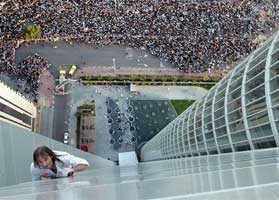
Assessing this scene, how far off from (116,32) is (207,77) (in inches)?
333

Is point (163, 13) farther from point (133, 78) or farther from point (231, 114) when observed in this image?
point (231, 114)

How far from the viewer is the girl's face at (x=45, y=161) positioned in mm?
7727

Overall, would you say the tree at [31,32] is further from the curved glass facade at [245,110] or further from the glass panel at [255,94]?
the glass panel at [255,94]

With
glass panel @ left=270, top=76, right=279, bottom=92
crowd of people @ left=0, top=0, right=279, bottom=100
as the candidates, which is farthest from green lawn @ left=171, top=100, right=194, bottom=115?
glass panel @ left=270, top=76, right=279, bottom=92

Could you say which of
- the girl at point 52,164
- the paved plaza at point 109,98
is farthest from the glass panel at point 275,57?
the paved plaza at point 109,98

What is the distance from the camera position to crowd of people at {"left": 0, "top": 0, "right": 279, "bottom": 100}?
43125 millimetres

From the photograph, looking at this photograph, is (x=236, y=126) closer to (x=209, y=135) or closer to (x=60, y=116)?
(x=209, y=135)

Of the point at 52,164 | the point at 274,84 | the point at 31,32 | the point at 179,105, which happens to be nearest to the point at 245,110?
the point at 274,84

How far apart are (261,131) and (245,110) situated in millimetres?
1018

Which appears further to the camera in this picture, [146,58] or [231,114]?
[146,58]

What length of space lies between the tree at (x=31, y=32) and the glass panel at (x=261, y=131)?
107ft

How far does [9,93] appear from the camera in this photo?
3306cm

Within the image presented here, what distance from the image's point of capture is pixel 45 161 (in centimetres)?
780

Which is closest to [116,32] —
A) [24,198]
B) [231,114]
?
[231,114]
